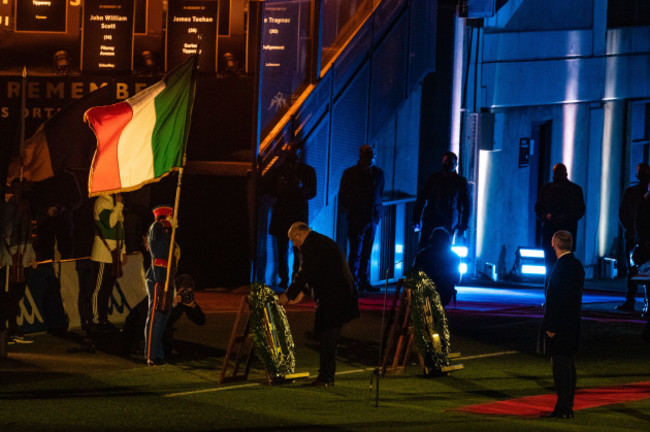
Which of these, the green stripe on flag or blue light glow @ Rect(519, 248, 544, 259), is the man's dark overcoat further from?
blue light glow @ Rect(519, 248, 544, 259)

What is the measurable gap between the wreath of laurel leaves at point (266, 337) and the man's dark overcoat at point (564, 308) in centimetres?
281

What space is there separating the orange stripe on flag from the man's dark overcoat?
200 inches

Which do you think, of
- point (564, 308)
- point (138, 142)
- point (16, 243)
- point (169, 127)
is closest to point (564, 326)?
point (564, 308)

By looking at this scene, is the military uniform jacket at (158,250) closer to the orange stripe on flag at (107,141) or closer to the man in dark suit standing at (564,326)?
the orange stripe on flag at (107,141)

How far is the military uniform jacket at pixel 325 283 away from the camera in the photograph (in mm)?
12625

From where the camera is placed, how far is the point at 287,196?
63.8ft

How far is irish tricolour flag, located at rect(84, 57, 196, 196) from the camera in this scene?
13789mm

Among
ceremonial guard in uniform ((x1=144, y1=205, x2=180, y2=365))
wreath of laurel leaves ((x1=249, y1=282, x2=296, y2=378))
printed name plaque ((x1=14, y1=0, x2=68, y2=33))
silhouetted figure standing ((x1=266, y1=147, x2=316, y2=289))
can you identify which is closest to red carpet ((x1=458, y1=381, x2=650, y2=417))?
wreath of laurel leaves ((x1=249, y1=282, x2=296, y2=378))

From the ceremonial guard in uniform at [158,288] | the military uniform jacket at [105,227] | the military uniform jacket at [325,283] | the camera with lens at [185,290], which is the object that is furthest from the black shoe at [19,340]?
the military uniform jacket at [325,283]

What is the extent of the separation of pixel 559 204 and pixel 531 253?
464 cm

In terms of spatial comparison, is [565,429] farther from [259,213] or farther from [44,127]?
[259,213]

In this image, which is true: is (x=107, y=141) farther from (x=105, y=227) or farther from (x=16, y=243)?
(x=105, y=227)

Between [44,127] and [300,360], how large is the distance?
4200 mm

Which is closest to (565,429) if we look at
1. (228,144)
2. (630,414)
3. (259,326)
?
(630,414)
